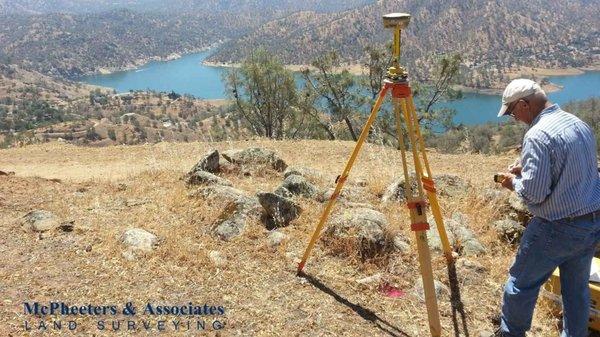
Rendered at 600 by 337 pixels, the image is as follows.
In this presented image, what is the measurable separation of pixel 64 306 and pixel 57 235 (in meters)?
1.63

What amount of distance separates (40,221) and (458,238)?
4.87 m

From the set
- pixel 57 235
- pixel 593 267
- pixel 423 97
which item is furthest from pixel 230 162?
pixel 423 97

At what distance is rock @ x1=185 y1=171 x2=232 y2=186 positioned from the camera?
6.73 m

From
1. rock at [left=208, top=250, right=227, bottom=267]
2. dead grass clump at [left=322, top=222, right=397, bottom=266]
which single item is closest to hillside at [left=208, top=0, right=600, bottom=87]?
dead grass clump at [left=322, top=222, right=397, bottom=266]

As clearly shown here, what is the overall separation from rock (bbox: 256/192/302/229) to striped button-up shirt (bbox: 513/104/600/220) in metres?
3.06

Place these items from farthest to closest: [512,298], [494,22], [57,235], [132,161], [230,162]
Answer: [494,22]
[132,161]
[230,162]
[57,235]
[512,298]

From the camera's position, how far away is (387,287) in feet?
14.5

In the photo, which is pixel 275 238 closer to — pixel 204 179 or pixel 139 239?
pixel 139 239

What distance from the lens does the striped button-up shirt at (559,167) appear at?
2.83m

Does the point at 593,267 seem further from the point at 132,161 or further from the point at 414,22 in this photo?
the point at 414,22

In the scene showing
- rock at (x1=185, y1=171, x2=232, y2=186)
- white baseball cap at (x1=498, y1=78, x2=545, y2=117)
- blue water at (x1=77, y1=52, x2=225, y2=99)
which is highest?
white baseball cap at (x1=498, y1=78, x2=545, y2=117)

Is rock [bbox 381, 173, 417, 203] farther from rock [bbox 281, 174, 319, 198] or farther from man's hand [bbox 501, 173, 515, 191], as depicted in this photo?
man's hand [bbox 501, 173, 515, 191]

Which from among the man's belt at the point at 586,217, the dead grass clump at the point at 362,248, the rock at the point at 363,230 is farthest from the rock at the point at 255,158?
the man's belt at the point at 586,217

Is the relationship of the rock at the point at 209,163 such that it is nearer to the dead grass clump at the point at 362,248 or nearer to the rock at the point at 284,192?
the rock at the point at 284,192
